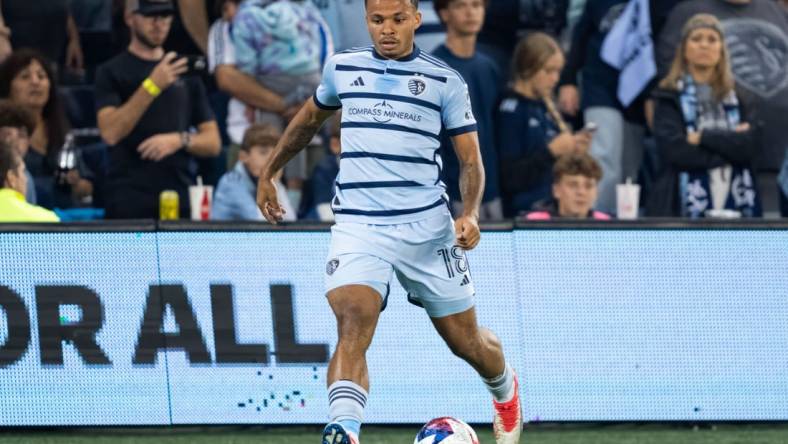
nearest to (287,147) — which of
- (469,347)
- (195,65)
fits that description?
(469,347)

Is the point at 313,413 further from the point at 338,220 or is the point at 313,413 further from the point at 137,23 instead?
the point at 137,23

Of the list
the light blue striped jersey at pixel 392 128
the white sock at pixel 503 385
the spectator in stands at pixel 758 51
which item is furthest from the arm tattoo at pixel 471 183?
the spectator in stands at pixel 758 51

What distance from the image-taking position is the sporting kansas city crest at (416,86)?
671cm

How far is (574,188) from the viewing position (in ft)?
32.6

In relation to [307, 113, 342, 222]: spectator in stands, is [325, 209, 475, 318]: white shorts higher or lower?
lower

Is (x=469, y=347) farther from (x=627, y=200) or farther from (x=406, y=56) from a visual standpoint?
(x=627, y=200)

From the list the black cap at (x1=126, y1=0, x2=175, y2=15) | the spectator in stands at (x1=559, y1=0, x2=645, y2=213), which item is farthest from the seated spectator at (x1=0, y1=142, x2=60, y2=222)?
the spectator in stands at (x1=559, y1=0, x2=645, y2=213)

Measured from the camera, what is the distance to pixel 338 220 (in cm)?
689

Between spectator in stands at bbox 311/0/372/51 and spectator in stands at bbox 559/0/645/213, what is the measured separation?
1.60 metres

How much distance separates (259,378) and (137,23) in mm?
3193

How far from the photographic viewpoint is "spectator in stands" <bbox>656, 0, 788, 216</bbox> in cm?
1120

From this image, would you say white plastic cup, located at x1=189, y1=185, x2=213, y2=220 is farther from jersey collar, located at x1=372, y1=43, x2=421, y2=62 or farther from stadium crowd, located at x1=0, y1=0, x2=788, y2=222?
jersey collar, located at x1=372, y1=43, x2=421, y2=62

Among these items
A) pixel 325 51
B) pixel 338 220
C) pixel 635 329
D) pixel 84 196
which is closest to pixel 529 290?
pixel 635 329

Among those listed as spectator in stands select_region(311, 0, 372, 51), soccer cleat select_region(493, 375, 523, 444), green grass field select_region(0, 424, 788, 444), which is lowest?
green grass field select_region(0, 424, 788, 444)
